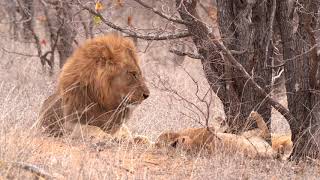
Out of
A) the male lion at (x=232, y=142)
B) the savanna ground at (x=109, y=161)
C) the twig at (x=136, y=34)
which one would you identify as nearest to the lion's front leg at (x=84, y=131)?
the savanna ground at (x=109, y=161)

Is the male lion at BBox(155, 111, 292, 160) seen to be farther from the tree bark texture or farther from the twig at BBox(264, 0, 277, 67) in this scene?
the twig at BBox(264, 0, 277, 67)

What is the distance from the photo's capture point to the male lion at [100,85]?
573 centimetres

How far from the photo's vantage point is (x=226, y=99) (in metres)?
6.00

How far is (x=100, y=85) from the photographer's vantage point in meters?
5.70

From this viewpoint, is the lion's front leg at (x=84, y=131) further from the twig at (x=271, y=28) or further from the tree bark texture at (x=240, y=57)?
the twig at (x=271, y=28)

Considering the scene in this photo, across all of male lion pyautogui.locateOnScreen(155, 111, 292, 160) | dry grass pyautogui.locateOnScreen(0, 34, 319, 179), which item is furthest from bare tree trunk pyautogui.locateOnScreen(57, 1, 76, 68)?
male lion pyautogui.locateOnScreen(155, 111, 292, 160)

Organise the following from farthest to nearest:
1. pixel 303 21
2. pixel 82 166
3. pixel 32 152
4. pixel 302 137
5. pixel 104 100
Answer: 1. pixel 104 100
2. pixel 302 137
3. pixel 303 21
4. pixel 32 152
5. pixel 82 166

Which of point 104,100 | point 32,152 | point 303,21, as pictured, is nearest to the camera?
point 32,152

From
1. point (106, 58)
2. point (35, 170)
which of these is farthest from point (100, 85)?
point (35, 170)

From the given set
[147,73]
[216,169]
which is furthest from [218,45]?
[147,73]

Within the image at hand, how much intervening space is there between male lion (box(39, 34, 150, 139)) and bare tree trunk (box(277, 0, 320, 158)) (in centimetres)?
124

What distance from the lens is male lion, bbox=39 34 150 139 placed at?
18.8 feet

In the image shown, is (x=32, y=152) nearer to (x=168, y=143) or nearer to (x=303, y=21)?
(x=168, y=143)

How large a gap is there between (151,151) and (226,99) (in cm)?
98
